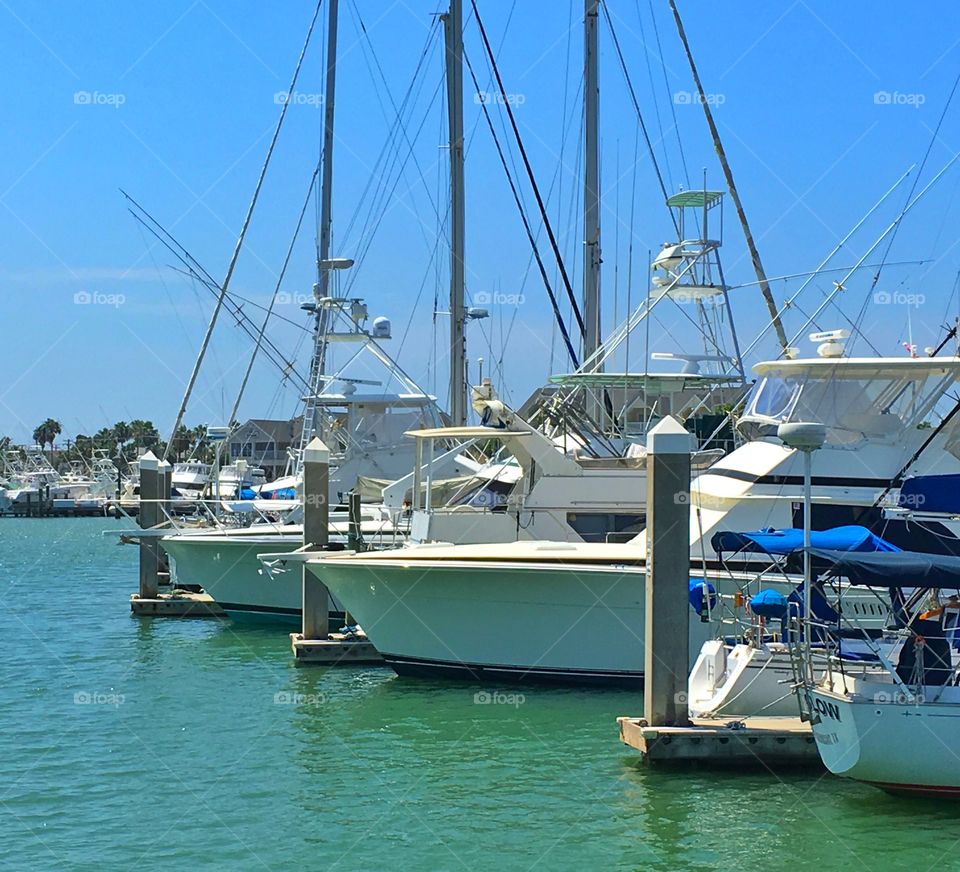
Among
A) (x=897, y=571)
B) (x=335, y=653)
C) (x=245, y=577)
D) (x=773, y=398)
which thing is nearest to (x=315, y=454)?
(x=335, y=653)

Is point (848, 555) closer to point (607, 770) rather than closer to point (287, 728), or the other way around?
point (607, 770)

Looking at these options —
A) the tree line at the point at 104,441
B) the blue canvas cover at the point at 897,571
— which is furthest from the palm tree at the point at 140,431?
the blue canvas cover at the point at 897,571

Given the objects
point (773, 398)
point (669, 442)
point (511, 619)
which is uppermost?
point (773, 398)

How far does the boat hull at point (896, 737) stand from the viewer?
42.9ft

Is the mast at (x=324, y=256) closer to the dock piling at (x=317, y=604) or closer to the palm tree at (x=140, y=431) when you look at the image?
the dock piling at (x=317, y=604)

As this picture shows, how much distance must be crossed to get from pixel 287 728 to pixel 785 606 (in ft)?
21.6

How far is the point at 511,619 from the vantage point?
65.3ft

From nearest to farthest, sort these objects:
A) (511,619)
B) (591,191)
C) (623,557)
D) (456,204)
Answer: (623,557) → (511,619) → (591,191) → (456,204)

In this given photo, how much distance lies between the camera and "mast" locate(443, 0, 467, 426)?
33781 mm

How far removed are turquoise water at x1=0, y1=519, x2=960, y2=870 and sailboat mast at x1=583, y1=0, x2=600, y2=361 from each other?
10528 mm

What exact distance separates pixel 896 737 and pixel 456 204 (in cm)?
2424

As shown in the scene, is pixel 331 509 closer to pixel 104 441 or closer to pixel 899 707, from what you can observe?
pixel 899 707

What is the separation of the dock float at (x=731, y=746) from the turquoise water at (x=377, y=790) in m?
0.19

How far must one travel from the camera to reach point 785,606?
50.6ft
